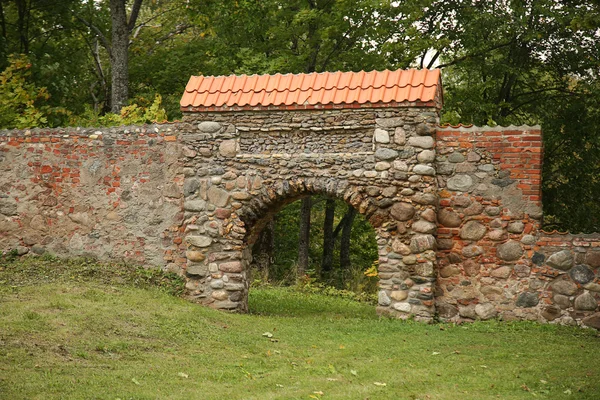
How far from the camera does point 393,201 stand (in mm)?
10875

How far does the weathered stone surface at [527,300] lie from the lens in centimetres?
1065

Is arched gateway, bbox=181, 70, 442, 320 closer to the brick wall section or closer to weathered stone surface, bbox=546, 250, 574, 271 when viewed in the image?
the brick wall section

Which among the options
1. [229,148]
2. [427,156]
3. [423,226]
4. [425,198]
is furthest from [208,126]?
[423,226]

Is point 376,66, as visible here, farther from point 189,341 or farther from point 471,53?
point 189,341

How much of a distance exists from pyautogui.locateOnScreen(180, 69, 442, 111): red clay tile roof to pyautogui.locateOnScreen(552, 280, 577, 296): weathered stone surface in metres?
2.91

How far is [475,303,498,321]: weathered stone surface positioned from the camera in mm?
10805

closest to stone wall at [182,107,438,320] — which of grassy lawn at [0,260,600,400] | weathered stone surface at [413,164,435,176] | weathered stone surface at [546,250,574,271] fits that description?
weathered stone surface at [413,164,435,176]

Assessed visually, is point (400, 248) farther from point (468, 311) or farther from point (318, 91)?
point (318, 91)

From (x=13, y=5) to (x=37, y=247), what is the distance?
33.5 feet

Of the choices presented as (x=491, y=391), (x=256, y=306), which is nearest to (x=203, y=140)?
(x=256, y=306)

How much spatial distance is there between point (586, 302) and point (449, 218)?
2.10m

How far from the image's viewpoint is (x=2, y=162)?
12797 millimetres

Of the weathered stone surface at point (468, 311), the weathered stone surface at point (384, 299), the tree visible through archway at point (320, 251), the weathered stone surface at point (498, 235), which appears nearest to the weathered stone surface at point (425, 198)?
the weathered stone surface at point (498, 235)

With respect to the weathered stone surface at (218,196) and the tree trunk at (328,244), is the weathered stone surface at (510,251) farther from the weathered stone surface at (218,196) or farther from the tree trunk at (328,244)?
the tree trunk at (328,244)
